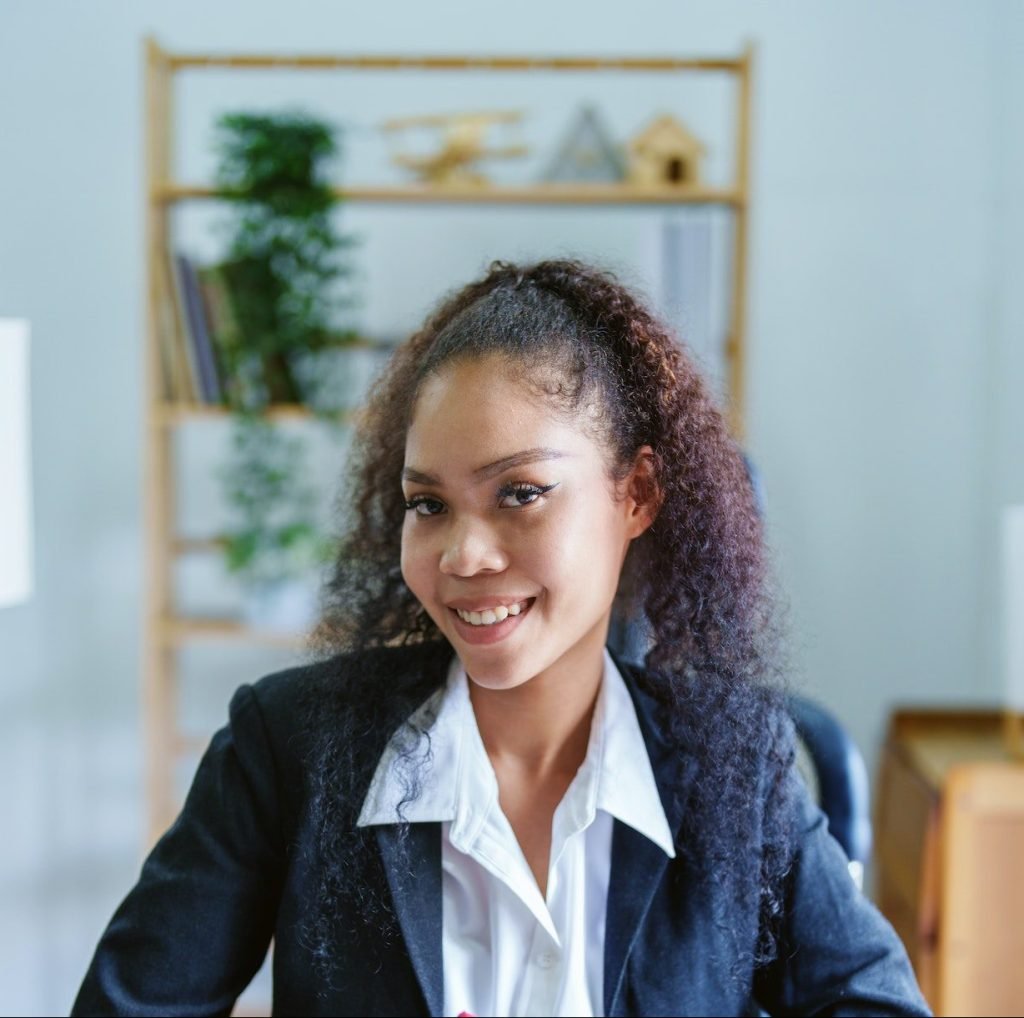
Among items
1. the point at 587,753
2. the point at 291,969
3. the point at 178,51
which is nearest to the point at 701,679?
the point at 587,753

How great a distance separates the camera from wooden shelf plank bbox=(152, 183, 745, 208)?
2.17 metres

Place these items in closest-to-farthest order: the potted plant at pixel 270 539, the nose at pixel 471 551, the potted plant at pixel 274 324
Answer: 1. the nose at pixel 471 551
2. the potted plant at pixel 274 324
3. the potted plant at pixel 270 539

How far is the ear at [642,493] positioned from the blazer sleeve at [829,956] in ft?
0.97

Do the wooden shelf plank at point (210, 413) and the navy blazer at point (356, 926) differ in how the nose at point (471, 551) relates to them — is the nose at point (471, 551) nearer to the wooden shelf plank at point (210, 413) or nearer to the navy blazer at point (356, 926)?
the navy blazer at point (356, 926)

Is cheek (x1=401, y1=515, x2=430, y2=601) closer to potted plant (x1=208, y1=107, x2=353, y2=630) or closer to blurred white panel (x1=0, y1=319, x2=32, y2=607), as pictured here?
blurred white panel (x1=0, y1=319, x2=32, y2=607)

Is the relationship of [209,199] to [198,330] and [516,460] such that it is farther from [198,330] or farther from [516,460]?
[516,460]

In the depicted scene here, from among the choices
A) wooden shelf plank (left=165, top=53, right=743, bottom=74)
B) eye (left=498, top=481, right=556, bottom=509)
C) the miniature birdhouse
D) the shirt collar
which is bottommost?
the shirt collar

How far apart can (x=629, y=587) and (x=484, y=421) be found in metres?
0.26

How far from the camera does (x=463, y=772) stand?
1.00 metres

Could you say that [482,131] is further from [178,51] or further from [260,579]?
[260,579]

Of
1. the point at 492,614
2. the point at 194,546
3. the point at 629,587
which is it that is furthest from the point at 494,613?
the point at 194,546

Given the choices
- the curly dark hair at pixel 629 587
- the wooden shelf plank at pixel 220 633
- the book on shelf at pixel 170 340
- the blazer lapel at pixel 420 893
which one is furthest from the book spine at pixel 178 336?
the blazer lapel at pixel 420 893

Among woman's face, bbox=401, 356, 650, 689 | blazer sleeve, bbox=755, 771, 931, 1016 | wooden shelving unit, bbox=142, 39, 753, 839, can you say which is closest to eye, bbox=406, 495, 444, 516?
woman's face, bbox=401, 356, 650, 689

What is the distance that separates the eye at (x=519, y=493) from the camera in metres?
0.90
